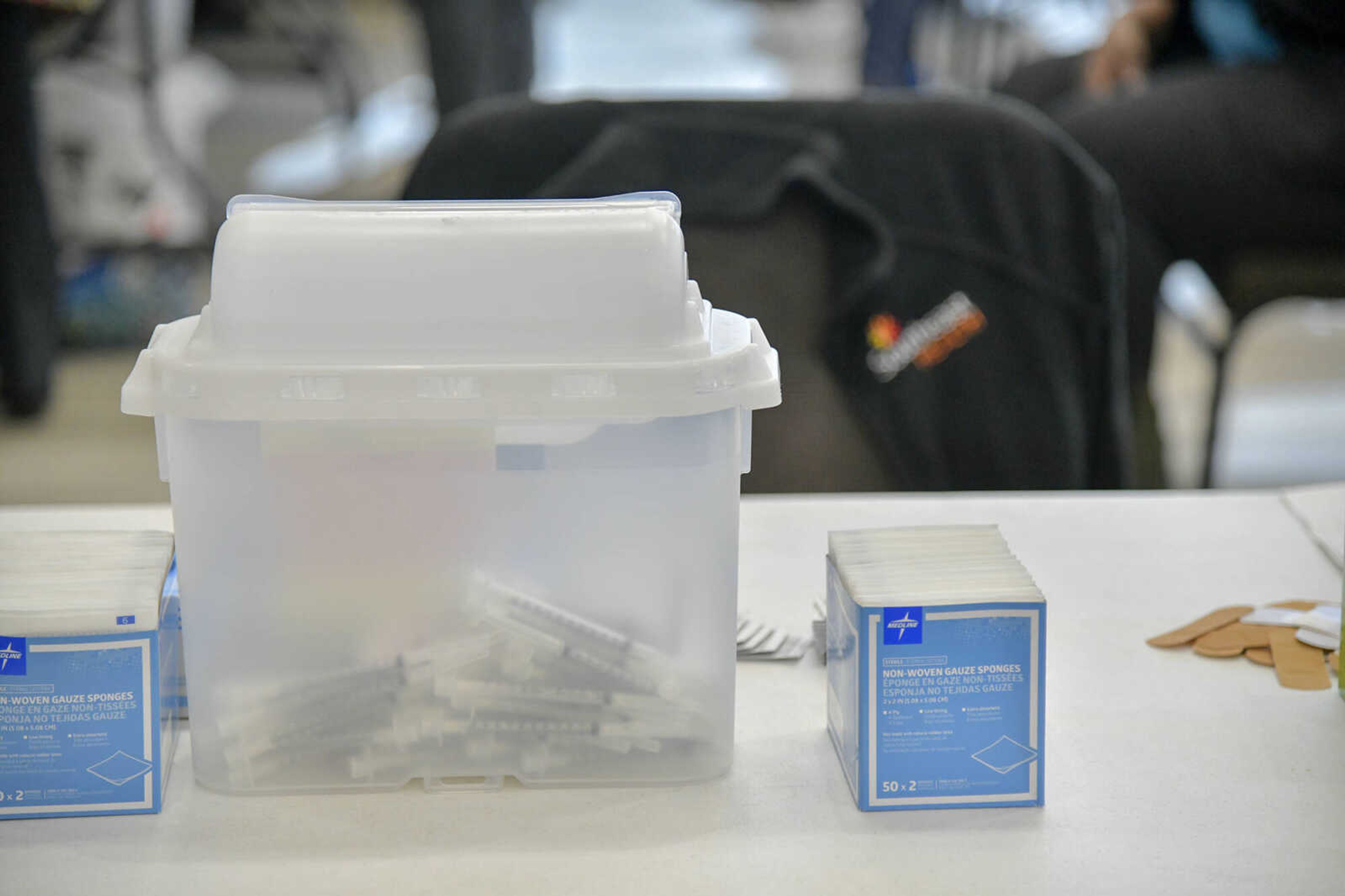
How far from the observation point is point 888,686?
0.51 metres

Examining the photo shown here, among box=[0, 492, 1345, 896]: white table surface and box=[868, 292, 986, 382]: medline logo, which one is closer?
box=[0, 492, 1345, 896]: white table surface

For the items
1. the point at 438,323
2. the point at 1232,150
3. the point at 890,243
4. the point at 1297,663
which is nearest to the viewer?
the point at 438,323

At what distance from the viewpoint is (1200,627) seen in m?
0.69

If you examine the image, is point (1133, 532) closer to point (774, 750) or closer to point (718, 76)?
point (774, 750)

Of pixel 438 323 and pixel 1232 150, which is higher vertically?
pixel 438 323

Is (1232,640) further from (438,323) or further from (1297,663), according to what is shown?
(438,323)

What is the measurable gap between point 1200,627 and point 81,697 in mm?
529

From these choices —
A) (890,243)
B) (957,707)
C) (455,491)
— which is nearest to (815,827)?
(957,707)

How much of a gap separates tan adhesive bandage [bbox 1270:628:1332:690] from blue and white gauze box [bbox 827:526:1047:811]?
0.18 metres

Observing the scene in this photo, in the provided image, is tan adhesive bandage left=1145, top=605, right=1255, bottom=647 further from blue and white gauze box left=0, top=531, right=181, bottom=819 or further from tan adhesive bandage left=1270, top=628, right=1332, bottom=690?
blue and white gauze box left=0, top=531, right=181, bottom=819

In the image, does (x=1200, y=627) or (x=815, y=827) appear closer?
(x=815, y=827)

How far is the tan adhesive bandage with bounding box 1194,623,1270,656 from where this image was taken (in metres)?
0.66

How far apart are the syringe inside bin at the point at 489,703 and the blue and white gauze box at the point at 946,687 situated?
7cm

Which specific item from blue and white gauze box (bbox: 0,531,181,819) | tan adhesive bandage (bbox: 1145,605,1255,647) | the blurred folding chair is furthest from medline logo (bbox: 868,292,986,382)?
blue and white gauze box (bbox: 0,531,181,819)
